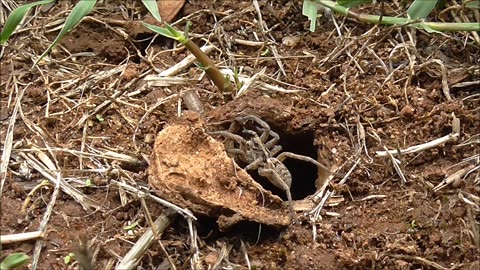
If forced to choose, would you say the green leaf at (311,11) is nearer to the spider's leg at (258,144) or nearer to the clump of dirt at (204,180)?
the spider's leg at (258,144)

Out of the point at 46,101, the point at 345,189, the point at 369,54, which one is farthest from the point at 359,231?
the point at 46,101

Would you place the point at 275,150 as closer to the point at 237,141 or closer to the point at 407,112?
the point at 237,141

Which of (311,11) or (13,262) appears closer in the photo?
(13,262)

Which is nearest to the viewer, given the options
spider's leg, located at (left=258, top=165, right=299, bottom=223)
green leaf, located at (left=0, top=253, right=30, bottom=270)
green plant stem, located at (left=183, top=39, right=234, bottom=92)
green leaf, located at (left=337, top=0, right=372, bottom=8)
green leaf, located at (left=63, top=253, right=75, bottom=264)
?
green leaf, located at (left=0, top=253, right=30, bottom=270)

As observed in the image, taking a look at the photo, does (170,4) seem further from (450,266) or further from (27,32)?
(450,266)

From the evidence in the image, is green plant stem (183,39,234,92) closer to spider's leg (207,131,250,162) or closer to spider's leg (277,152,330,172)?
spider's leg (207,131,250,162)

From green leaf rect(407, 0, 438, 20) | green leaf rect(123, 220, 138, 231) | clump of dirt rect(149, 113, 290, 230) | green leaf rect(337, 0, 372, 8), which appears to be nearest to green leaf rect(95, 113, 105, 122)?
clump of dirt rect(149, 113, 290, 230)

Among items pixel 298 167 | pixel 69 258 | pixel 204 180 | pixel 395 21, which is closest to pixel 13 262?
pixel 69 258
